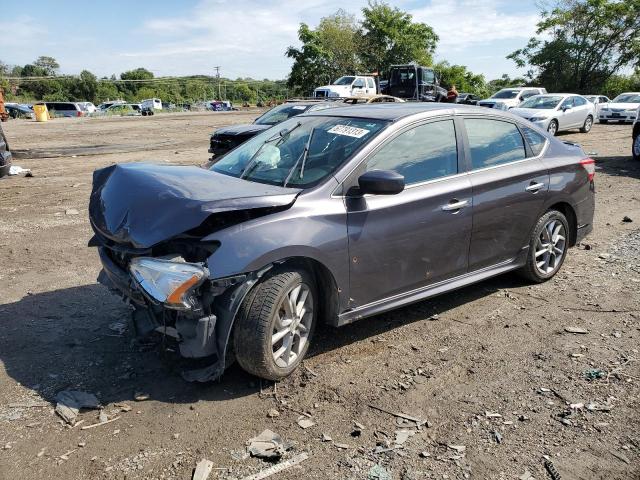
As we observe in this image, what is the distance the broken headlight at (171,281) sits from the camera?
120 inches

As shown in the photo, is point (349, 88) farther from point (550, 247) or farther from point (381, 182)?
point (381, 182)

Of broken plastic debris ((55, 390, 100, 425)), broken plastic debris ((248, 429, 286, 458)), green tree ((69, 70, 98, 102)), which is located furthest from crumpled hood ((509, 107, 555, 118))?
green tree ((69, 70, 98, 102))

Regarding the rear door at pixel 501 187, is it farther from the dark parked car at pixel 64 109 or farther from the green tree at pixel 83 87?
the green tree at pixel 83 87

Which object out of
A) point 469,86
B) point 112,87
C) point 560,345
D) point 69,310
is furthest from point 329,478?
point 112,87

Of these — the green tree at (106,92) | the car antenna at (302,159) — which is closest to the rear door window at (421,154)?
the car antenna at (302,159)

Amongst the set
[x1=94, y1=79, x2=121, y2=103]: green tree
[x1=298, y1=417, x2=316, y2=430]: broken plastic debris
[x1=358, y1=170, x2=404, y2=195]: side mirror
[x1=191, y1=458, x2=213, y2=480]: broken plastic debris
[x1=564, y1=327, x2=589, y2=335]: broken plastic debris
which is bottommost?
[x1=191, y1=458, x2=213, y2=480]: broken plastic debris

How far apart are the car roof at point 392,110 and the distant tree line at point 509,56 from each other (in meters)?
46.2

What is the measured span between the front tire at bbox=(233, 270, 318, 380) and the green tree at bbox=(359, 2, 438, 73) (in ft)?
176

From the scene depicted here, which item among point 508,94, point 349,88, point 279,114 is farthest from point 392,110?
point 349,88

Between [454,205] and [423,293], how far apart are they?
2.39 ft

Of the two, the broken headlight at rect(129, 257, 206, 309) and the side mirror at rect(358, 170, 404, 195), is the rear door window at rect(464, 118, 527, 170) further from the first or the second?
the broken headlight at rect(129, 257, 206, 309)

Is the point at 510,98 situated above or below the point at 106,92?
below

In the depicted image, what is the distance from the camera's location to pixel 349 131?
13.5ft

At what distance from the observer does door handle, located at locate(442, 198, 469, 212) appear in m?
4.16
